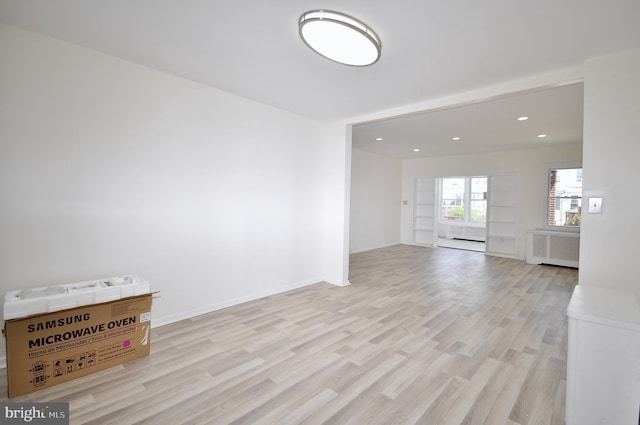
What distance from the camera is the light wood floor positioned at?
5.97 feet

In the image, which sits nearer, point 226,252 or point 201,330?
point 201,330

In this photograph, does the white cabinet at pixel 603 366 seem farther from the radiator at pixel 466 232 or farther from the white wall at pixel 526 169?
the radiator at pixel 466 232

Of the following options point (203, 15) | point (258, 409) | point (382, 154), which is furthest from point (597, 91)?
point (382, 154)

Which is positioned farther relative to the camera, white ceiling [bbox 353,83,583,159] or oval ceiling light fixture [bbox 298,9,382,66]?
white ceiling [bbox 353,83,583,159]

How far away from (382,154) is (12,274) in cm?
748

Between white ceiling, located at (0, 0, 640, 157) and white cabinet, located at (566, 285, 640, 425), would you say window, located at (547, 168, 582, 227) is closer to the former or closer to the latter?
white ceiling, located at (0, 0, 640, 157)

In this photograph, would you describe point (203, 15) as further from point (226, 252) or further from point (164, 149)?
point (226, 252)

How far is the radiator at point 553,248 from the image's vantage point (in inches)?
237

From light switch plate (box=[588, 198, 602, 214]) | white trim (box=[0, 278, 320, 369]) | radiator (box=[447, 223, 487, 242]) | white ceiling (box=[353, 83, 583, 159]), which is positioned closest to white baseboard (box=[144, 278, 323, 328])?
white trim (box=[0, 278, 320, 369])

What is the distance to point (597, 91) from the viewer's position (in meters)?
2.34

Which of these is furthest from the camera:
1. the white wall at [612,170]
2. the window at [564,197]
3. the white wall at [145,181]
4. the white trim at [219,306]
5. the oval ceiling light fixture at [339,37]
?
the window at [564,197]

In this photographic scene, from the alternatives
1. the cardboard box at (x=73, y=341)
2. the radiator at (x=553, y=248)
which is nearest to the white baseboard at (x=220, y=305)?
the cardboard box at (x=73, y=341)

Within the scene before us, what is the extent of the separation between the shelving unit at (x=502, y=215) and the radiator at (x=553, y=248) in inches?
26.1

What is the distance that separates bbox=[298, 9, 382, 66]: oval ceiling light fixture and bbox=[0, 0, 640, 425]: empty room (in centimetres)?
2
